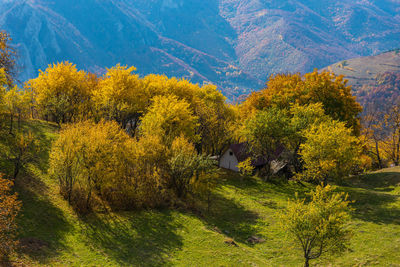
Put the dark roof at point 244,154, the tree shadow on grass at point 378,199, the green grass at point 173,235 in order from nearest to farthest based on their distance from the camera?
the green grass at point 173,235, the tree shadow on grass at point 378,199, the dark roof at point 244,154

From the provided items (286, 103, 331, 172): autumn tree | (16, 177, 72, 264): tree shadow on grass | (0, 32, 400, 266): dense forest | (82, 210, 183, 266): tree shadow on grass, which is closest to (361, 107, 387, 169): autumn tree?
(0, 32, 400, 266): dense forest

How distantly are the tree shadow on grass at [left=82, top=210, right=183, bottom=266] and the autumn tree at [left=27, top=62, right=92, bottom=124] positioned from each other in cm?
2889

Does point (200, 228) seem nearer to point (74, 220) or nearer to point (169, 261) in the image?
point (169, 261)

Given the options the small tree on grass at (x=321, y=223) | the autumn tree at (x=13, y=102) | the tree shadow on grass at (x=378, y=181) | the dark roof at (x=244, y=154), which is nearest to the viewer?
the small tree on grass at (x=321, y=223)

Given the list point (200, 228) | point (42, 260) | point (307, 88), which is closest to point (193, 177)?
point (200, 228)

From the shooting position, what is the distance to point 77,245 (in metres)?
22.5

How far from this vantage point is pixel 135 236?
25594 millimetres

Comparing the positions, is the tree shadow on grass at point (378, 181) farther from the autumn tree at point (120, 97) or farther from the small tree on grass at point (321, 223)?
the autumn tree at point (120, 97)

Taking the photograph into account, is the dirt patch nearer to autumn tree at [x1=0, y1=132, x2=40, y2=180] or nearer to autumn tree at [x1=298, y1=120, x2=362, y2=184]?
autumn tree at [x1=0, y1=132, x2=40, y2=180]

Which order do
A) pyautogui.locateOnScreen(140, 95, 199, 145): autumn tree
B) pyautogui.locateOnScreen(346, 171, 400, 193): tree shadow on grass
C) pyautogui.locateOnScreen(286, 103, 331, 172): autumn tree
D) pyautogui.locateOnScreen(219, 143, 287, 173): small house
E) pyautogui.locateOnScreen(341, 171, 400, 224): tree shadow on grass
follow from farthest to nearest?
pyautogui.locateOnScreen(219, 143, 287, 173): small house → pyautogui.locateOnScreen(286, 103, 331, 172): autumn tree → pyautogui.locateOnScreen(346, 171, 400, 193): tree shadow on grass → pyautogui.locateOnScreen(140, 95, 199, 145): autumn tree → pyautogui.locateOnScreen(341, 171, 400, 224): tree shadow on grass

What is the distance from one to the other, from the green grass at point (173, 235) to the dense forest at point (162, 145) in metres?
1.58

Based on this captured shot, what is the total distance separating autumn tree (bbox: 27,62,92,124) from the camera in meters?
51.4

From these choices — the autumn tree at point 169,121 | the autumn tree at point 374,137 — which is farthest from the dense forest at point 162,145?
the autumn tree at point 374,137

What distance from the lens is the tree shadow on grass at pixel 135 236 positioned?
2227 centimetres
